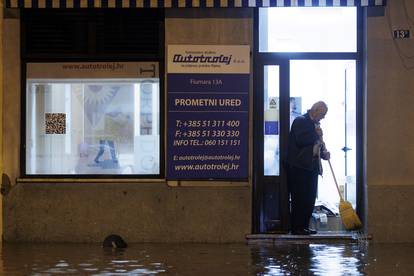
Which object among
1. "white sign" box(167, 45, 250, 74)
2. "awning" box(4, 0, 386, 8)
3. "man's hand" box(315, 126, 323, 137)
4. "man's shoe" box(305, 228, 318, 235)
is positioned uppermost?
"awning" box(4, 0, 386, 8)

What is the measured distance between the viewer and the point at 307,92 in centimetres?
1048

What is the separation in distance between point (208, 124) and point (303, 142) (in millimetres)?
1358

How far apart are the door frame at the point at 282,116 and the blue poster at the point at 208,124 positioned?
315 mm

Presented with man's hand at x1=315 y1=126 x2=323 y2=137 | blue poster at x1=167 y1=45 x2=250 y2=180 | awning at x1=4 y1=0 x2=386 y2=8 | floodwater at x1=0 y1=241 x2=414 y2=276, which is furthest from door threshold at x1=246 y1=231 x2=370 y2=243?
awning at x1=4 y1=0 x2=386 y2=8

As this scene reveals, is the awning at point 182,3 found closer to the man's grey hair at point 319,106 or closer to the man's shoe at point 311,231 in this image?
the man's grey hair at point 319,106

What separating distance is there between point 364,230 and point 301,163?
131 cm

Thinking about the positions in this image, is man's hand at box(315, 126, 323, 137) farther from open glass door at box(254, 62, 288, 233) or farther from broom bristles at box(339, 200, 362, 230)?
broom bristles at box(339, 200, 362, 230)

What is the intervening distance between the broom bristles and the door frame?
0.44m

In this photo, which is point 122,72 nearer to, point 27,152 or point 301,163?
point 27,152

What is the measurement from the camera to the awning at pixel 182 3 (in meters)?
9.68

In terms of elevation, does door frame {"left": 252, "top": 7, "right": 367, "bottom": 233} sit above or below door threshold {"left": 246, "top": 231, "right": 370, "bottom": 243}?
above

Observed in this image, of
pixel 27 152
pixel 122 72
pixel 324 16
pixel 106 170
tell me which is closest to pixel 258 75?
pixel 324 16

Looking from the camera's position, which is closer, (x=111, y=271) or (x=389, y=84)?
(x=111, y=271)

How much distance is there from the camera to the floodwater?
8141mm
